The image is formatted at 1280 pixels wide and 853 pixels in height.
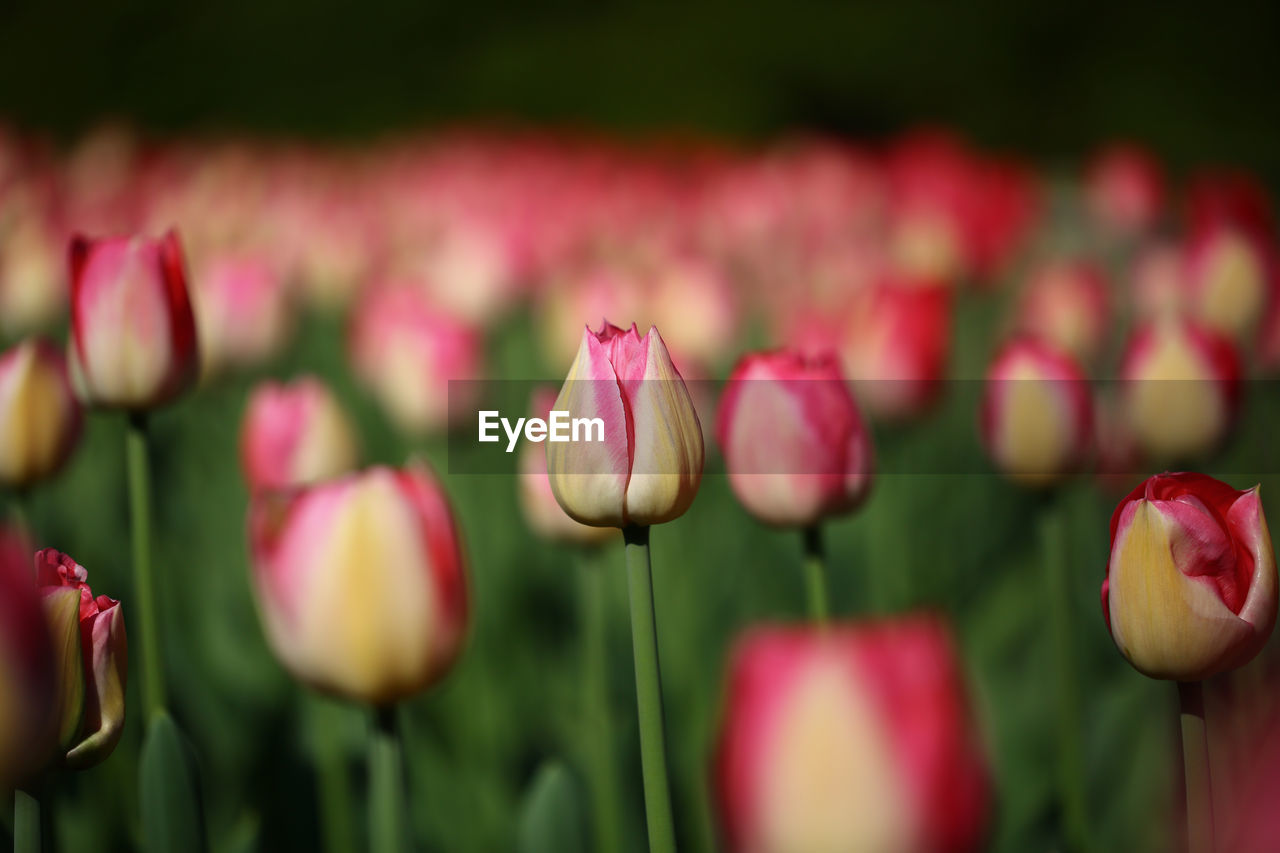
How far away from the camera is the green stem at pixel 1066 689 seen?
22.7 inches

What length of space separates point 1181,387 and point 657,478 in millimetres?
355

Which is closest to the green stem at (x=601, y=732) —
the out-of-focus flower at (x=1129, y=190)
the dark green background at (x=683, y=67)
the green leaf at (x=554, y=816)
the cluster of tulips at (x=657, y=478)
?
the cluster of tulips at (x=657, y=478)

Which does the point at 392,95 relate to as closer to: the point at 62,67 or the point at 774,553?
the point at 62,67

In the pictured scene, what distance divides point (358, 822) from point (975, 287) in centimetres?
122

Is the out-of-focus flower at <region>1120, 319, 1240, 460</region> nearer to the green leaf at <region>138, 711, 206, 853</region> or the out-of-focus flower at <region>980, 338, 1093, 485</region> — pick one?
the out-of-focus flower at <region>980, 338, 1093, 485</region>

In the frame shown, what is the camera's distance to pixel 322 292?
58.4 inches

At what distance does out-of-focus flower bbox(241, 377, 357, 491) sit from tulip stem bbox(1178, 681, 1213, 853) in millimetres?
445

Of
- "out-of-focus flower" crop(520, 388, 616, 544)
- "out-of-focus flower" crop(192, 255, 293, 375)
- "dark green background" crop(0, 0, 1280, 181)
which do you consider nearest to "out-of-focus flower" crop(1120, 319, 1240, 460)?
"out-of-focus flower" crop(520, 388, 616, 544)

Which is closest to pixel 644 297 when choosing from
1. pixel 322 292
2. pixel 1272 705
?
pixel 322 292

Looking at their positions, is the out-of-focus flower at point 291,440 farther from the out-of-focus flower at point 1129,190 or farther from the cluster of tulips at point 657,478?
the out-of-focus flower at point 1129,190

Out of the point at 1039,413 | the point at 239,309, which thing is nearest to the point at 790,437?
the point at 1039,413

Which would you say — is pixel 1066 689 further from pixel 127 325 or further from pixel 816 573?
pixel 127 325

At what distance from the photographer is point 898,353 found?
792 mm

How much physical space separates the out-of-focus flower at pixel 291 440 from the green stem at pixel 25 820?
27 centimetres
